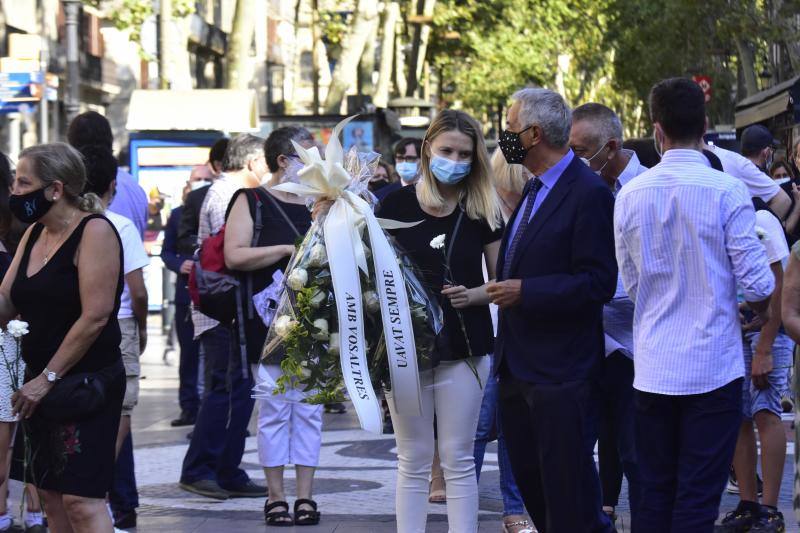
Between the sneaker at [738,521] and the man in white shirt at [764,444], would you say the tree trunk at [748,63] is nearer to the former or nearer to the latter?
the man in white shirt at [764,444]

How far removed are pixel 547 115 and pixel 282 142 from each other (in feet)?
8.93

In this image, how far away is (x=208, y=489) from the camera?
876 cm

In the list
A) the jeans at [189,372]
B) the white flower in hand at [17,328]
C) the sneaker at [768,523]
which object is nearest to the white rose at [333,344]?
the white flower in hand at [17,328]

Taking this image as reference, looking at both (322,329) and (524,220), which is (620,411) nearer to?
(524,220)

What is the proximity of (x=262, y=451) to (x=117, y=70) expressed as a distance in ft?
87.3

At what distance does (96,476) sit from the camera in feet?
18.8

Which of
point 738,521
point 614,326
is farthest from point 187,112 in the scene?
point 614,326

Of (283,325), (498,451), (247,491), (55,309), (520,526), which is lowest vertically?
(247,491)

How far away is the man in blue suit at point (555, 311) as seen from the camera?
18.0 feet

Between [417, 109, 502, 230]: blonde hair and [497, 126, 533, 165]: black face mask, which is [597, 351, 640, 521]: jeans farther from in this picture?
[497, 126, 533, 165]: black face mask

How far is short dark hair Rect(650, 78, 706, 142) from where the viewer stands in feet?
17.6

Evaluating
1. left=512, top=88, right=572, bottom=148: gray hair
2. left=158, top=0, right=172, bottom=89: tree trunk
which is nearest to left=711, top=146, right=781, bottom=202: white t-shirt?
left=512, top=88, right=572, bottom=148: gray hair

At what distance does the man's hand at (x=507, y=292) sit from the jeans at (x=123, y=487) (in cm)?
293

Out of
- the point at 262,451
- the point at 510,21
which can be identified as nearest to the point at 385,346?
the point at 262,451
